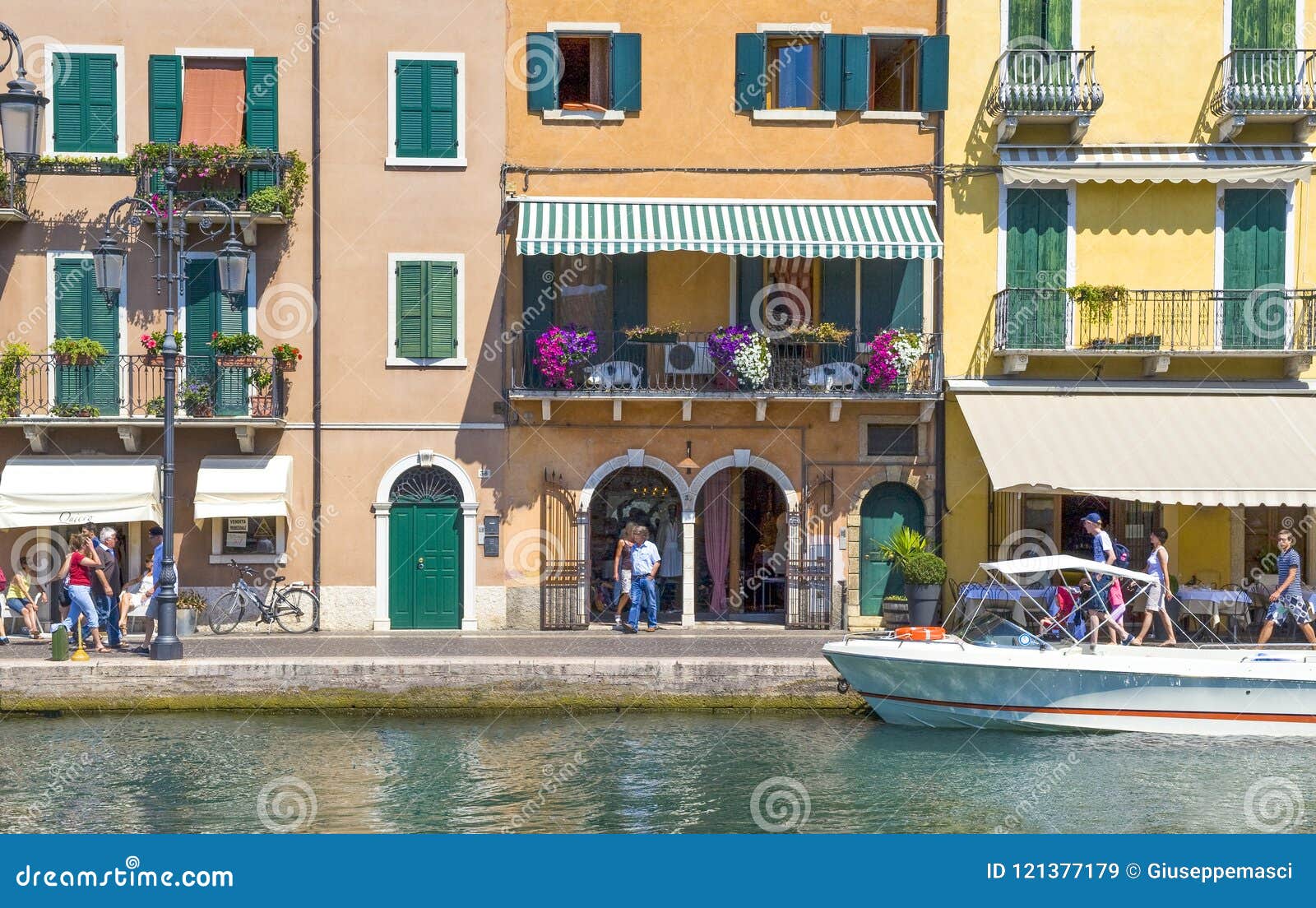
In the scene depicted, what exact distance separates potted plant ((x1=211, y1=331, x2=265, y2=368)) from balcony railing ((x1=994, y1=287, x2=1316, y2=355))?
11156mm

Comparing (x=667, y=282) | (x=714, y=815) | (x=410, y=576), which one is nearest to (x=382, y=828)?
(x=714, y=815)

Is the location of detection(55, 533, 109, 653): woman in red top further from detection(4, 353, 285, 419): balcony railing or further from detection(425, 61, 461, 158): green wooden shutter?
detection(425, 61, 461, 158): green wooden shutter

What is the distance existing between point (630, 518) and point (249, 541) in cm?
591

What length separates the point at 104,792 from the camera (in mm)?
15688

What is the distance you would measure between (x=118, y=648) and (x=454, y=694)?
492cm

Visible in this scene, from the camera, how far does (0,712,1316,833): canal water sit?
585 inches

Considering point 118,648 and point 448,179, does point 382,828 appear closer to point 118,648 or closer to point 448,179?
point 118,648

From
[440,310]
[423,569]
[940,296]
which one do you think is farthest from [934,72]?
[423,569]

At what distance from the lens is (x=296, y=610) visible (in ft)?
76.3

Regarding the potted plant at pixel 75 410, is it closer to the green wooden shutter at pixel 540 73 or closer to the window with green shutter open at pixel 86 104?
the window with green shutter open at pixel 86 104

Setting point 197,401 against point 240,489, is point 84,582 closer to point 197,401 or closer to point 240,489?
point 240,489

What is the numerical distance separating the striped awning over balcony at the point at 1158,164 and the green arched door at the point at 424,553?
389 inches

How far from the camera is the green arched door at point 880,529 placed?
2403cm

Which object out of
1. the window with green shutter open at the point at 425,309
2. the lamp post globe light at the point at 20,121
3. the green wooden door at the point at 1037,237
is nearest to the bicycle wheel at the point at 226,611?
the window with green shutter open at the point at 425,309
